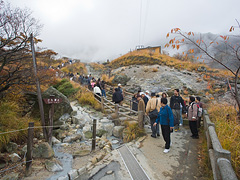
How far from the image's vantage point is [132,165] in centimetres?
384

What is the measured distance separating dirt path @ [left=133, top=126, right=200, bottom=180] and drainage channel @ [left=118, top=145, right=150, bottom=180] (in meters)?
0.16

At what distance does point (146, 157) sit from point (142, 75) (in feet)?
50.6

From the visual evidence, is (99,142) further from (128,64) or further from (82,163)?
(128,64)

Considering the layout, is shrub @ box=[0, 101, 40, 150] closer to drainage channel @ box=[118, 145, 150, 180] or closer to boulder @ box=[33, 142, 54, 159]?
boulder @ box=[33, 142, 54, 159]

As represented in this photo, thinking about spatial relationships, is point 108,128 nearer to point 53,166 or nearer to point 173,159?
point 53,166

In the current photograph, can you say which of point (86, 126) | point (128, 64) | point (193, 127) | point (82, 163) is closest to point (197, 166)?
point (193, 127)

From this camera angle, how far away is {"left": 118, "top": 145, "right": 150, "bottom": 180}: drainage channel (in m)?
3.39

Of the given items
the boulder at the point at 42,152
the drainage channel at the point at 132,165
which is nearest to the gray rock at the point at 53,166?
the boulder at the point at 42,152

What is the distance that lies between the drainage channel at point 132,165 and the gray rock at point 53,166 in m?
1.88

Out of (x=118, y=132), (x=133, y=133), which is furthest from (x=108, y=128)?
(x=133, y=133)

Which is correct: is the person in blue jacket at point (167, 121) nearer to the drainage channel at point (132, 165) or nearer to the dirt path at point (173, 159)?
the dirt path at point (173, 159)

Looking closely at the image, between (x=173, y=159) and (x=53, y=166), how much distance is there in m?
3.55

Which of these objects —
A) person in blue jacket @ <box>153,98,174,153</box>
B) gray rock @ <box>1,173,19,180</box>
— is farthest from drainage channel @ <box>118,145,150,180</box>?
gray rock @ <box>1,173,19,180</box>

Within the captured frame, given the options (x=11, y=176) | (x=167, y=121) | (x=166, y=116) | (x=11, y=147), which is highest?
(x=166, y=116)
